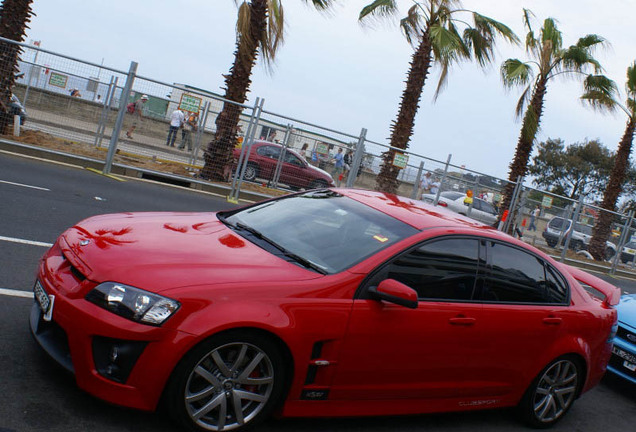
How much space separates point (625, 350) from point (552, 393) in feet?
6.58

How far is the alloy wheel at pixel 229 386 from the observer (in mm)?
3213

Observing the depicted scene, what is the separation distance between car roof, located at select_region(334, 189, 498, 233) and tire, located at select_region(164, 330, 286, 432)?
147 cm

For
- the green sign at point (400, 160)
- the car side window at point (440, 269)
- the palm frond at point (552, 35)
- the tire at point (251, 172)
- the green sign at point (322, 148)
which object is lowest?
the tire at point (251, 172)

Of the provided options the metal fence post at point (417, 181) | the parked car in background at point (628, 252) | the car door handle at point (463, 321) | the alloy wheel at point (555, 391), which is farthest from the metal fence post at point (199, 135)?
the parked car in background at point (628, 252)

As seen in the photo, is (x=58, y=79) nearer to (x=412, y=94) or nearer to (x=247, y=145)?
(x=247, y=145)

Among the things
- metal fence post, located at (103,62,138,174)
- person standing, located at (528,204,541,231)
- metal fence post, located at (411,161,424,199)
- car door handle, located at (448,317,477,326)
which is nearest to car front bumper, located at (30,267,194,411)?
car door handle, located at (448,317,477,326)

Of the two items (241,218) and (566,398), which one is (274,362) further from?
(566,398)

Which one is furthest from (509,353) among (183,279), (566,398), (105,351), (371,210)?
(105,351)

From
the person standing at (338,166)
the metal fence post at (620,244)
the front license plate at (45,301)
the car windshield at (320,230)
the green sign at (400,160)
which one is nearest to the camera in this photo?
the front license plate at (45,301)

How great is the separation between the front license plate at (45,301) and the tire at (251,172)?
12.0 meters

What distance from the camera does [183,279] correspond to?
10.6 feet

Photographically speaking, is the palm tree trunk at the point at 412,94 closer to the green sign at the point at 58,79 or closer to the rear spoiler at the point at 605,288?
the green sign at the point at 58,79

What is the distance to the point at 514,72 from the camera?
2084 cm

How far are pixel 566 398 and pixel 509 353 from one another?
1.05 metres
